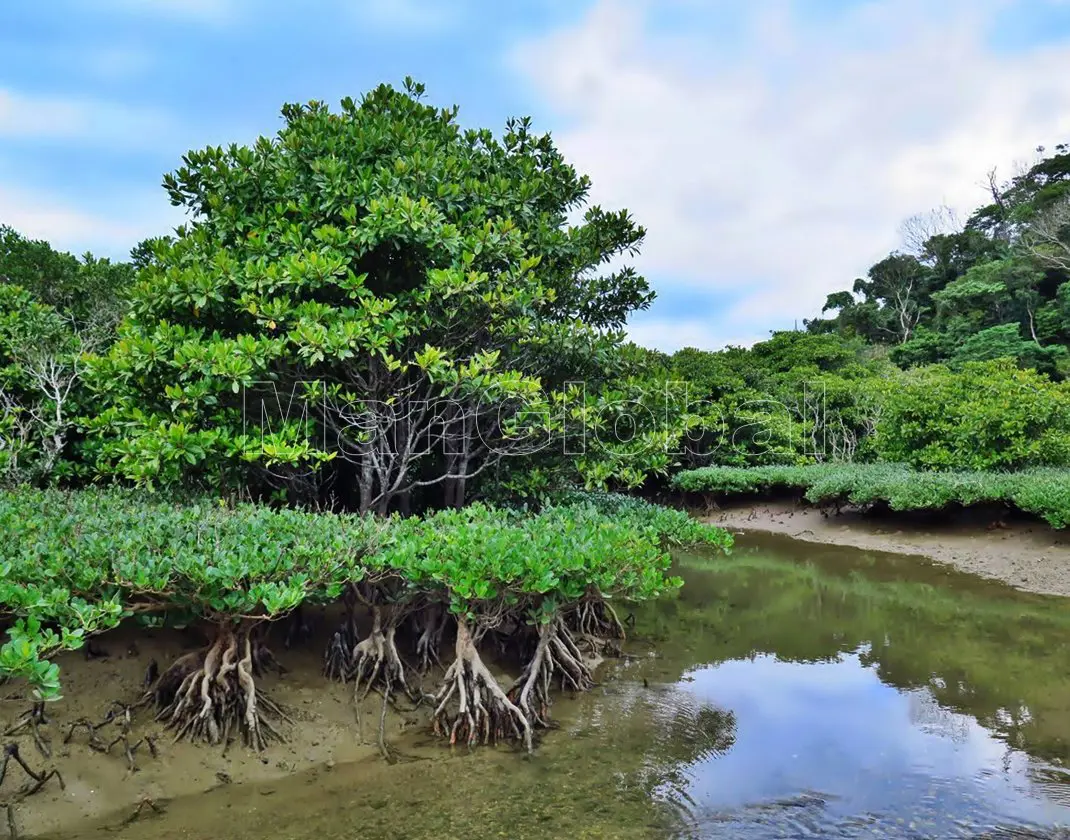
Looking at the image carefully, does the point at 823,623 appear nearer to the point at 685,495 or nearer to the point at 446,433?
the point at 446,433

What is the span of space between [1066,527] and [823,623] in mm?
6296

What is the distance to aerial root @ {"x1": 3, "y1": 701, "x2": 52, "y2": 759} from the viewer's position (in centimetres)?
468

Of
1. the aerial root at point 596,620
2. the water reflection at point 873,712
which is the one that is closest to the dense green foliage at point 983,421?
the water reflection at point 873,712

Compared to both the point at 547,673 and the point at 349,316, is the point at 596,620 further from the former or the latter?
the point at 349,316

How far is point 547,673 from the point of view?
670cm

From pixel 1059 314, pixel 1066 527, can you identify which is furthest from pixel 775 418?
pixel 1059 314

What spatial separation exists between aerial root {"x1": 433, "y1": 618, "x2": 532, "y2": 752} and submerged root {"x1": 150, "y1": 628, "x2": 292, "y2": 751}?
1.27 meters

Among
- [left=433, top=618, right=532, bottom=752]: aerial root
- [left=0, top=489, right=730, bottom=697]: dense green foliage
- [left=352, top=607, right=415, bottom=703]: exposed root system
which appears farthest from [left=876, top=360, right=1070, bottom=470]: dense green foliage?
[left=352, top=607, right=415, bottom=703]: exposed root system

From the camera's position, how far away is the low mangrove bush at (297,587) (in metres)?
4.46

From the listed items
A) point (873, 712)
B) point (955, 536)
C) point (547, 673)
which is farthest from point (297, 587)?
point (955, 536)

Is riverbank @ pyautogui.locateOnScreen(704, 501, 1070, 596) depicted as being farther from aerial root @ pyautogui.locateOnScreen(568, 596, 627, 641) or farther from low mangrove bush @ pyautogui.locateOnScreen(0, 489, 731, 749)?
low mangrove bush @ pyautogui.locateOnScreen(0, 489, 731, 749)

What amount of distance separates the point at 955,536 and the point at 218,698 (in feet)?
50.8

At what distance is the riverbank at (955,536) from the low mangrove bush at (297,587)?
9670mm

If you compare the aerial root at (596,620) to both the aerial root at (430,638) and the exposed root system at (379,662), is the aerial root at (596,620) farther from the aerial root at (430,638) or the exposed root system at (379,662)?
the exposed root system at (379,662)
